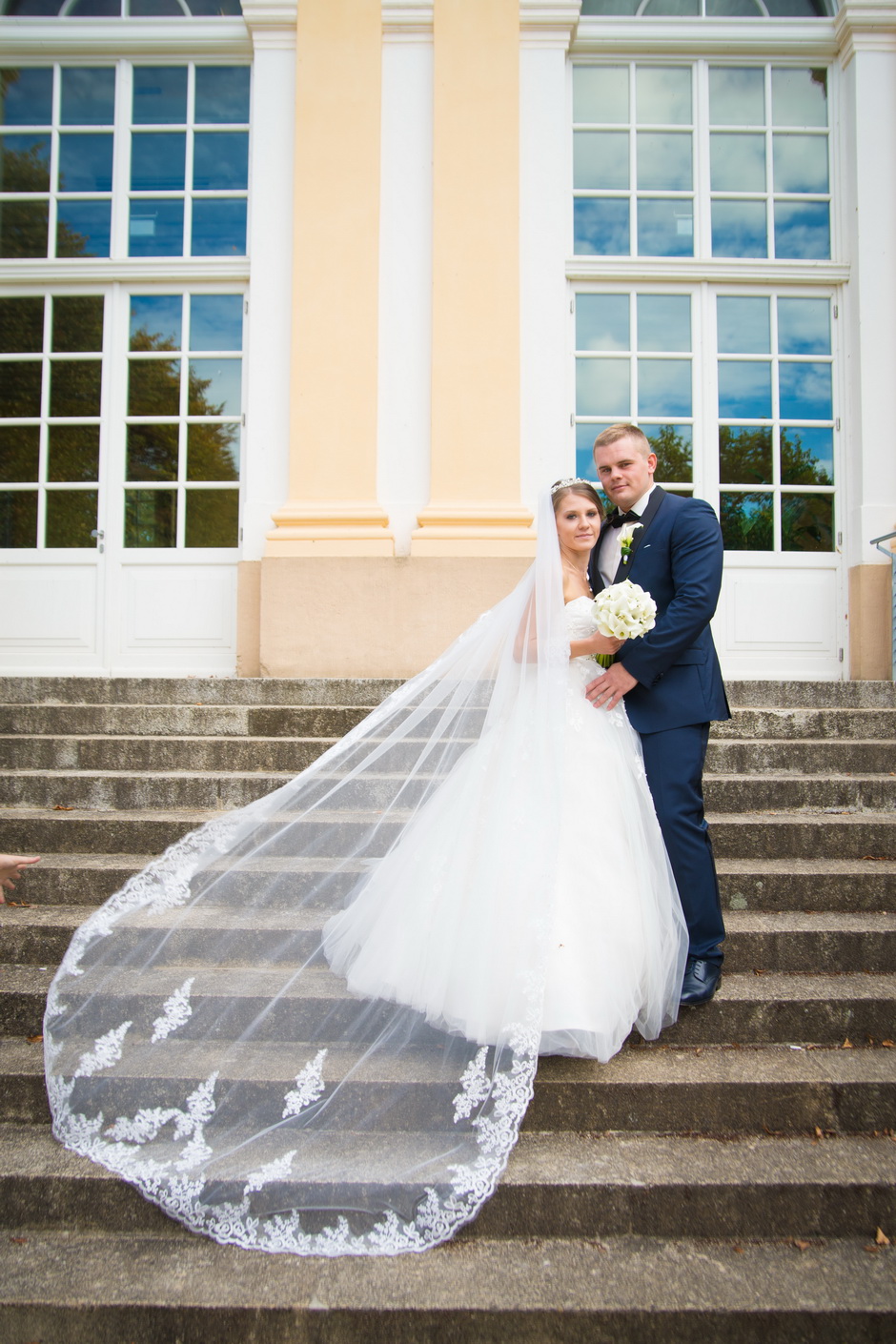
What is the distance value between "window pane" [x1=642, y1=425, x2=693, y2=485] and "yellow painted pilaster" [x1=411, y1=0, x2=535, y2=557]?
4.05ft

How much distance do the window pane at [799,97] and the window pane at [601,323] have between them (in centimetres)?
192

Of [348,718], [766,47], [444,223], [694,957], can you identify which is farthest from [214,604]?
[766,47]

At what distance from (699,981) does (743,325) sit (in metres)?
5.49

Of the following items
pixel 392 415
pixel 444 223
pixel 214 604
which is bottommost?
pixel 214 604

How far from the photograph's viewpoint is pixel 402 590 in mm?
5820

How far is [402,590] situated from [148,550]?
2.11m

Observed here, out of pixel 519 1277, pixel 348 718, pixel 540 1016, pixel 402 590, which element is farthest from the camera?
pixel 402 590

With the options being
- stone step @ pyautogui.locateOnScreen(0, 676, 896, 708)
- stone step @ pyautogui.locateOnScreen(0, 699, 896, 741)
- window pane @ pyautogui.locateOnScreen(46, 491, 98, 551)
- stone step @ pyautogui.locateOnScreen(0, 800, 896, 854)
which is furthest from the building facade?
stone step @ pyautogui.locateOnScreen(0, 800, 896, 854)

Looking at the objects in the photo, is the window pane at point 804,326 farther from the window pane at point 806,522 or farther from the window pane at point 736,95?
the window pane at point 736,95

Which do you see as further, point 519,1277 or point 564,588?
point 564,588

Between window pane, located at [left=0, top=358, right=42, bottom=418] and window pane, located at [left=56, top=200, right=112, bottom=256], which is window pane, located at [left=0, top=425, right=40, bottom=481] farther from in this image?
window pane, located at [left=56, top=200, right=112, bottom=256]

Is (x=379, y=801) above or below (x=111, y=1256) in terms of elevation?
above

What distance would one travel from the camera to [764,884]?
3.41 m

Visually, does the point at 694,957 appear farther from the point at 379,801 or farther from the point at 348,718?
the point at 348,718
